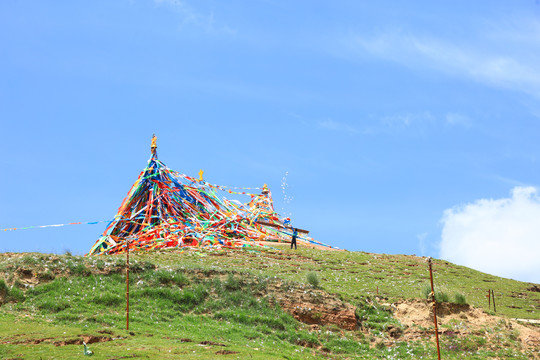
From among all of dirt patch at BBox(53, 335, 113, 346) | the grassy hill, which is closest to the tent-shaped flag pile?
the grassy hill

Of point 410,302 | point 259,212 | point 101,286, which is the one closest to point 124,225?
point 259,212

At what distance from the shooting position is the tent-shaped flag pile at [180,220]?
4647 cm

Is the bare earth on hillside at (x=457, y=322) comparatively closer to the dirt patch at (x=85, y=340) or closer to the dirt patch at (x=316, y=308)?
the dirt patch at (x=316, y=308)

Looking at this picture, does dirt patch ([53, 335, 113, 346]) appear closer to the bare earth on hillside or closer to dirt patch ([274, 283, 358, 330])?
dirt patch ([274, 283, 358, 330])

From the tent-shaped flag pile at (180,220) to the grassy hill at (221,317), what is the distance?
14432 millimetres

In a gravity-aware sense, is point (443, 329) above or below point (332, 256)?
below

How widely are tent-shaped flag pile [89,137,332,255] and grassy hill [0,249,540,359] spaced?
14.4m

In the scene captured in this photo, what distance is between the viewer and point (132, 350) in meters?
20.4

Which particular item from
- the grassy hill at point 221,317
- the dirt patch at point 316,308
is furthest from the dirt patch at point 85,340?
the dirt patch at point 316,308

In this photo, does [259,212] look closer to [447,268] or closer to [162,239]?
[162,239]

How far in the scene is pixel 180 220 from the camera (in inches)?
1955

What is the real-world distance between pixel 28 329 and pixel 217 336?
7.21 metres

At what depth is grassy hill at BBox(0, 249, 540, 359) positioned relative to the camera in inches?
886

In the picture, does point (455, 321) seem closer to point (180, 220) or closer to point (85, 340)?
point (85, 340)
